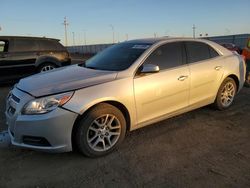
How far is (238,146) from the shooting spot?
14.3 feet

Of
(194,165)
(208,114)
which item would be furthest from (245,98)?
(194,165)

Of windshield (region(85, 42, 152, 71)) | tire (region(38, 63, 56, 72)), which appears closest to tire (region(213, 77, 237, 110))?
windshield (region(85, 42, 152, 71))

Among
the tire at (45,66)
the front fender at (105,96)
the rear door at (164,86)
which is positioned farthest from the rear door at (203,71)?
the tire at (45,66)

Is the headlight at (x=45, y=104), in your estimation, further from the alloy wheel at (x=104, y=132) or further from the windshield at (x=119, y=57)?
the windshield at (x=119, y=57)

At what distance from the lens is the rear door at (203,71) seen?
5.30m

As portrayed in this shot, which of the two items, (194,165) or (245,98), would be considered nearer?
(194,165)

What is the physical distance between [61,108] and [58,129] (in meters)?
0.26

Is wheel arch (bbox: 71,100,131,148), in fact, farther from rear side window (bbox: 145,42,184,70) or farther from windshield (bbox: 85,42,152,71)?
rear side window (bbox: 145,42,184,70)

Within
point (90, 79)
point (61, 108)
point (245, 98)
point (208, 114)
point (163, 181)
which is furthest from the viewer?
point (245, 98)

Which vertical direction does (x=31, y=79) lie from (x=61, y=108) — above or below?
above

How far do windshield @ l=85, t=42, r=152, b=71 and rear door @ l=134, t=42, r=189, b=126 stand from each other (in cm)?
25

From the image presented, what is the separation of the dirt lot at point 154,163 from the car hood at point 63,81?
940 mm

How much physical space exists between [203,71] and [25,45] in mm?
6834

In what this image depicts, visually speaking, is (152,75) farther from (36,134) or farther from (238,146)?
(36,134)
